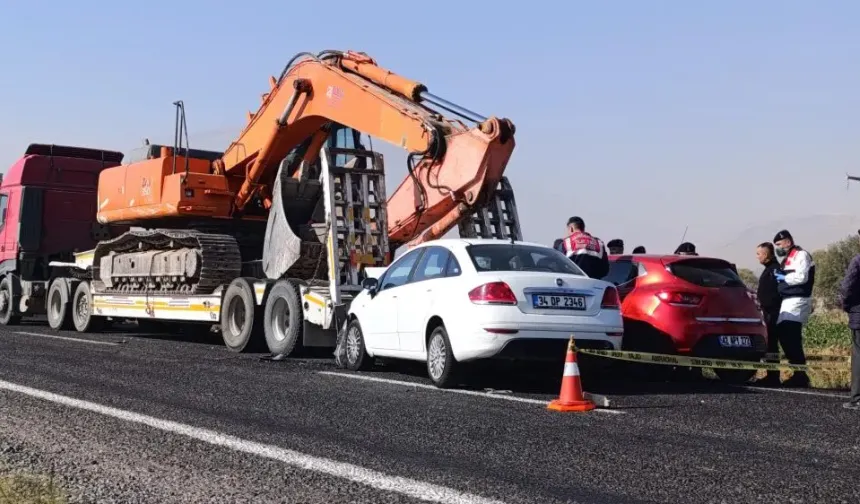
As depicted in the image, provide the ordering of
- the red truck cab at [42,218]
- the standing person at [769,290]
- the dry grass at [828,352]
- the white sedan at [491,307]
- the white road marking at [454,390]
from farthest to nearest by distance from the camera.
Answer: the red truck cab at [42,218], the standing person at [769,290], the dry grass at [828,352], the white sedan at [491,307], the white road marking at [454,390]

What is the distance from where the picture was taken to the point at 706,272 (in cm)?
1152

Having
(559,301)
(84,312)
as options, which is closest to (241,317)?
(84,312)

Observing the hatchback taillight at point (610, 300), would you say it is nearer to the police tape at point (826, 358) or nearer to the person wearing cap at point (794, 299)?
the person wearing cap at point (794, 299)

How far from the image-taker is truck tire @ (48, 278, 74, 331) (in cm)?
2134

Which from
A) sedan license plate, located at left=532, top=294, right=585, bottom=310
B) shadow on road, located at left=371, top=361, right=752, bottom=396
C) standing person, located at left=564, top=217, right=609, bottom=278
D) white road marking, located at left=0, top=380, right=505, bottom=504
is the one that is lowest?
white road marking, located at left=0, top=380, right=505, bottom=504

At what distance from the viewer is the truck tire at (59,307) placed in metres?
21.3

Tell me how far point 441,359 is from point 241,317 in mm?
6364

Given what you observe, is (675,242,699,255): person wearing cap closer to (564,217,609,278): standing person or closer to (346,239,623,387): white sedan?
(564,217,609,278): standing person

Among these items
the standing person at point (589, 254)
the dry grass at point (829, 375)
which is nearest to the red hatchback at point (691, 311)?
the standing person at point (589, 254)

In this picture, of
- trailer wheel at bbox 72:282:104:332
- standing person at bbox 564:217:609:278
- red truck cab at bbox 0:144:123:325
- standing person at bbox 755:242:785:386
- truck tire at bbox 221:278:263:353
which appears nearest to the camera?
standing person at bbox 564:217:609:278

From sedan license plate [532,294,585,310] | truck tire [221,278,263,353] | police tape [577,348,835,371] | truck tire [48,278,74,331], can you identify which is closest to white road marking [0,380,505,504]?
sedan license plate [532,294,585,310]

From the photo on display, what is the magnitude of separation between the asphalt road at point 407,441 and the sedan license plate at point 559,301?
2.90 feet

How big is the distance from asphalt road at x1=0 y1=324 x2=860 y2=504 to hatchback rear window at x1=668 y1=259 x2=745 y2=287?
1152 millimetres

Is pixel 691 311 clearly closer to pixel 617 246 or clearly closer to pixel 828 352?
pixel 617 246
